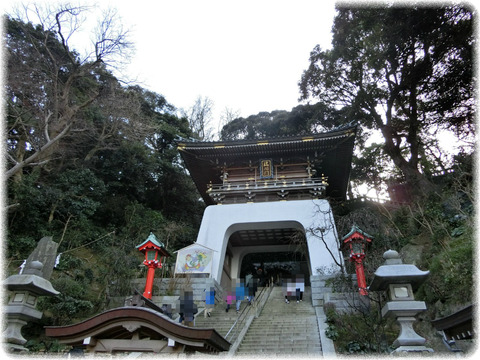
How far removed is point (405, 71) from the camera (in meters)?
17.9

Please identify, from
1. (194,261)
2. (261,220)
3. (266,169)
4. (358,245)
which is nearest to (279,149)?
(266,169)

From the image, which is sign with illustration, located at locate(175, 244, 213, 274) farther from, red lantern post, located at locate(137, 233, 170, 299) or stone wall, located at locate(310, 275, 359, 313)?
stone wall, located at locate(310, 275, 359, 313)

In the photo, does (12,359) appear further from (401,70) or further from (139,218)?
(401,70)

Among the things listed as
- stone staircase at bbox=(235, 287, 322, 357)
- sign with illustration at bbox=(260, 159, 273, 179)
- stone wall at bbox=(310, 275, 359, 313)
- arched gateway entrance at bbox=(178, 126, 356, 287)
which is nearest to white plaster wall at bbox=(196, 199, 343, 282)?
arched gateway entrance at bbox=(178, 126, 356, 287)

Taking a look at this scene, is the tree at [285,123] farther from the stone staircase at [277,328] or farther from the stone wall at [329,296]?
the stone staircase at [277,328]

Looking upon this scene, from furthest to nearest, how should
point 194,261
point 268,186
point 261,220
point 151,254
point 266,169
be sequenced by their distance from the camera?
point 266,169, point 268,186, point 261,220, point 194,261, point 151,254

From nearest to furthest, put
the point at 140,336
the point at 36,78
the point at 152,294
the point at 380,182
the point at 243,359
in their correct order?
the point at 140,336 < the point at 243,359 < the point at 152,294 < the point at 36,78 < the point at 380,182

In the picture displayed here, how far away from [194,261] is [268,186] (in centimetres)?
509

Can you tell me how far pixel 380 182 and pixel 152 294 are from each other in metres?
19.7

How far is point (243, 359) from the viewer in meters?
6.69

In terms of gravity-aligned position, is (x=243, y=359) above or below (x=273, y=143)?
below

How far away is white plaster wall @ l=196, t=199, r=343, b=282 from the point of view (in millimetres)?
12984

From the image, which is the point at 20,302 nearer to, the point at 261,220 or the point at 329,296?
the point at 329,296

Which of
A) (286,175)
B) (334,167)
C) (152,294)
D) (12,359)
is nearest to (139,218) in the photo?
(152,294)
